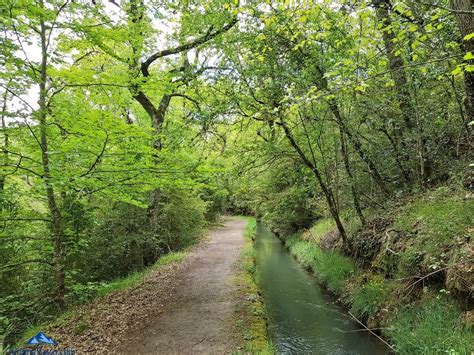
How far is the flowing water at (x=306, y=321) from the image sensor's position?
5914mm

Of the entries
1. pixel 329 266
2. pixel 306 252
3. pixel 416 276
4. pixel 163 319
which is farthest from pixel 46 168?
pixel 306 252

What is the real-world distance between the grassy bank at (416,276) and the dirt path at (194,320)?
288 cm

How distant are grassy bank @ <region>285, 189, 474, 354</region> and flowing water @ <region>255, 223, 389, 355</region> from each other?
34 cm

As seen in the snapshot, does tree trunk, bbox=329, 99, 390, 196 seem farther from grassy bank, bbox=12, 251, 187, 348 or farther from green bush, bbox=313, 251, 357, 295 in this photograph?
grassy bank, bbox=12, 251, 187, 348

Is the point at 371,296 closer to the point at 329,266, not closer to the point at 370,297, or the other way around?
the point at 370,297

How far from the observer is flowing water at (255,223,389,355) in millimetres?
5914

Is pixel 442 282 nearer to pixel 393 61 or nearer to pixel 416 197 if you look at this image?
pixel 416 197

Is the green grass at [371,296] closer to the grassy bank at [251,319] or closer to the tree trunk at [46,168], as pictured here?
the grassy bank at [251,319]

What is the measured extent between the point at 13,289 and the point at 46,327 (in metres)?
2.57

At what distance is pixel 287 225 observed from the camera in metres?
17.9

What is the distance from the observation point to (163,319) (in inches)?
253

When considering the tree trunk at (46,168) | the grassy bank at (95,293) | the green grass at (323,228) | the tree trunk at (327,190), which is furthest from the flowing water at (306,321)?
the tree trunk at (46,168)

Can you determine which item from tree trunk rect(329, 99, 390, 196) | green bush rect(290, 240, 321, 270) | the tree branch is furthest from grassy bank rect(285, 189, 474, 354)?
the tree branch

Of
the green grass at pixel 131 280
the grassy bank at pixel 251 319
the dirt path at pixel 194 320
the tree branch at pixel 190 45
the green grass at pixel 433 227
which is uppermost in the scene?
the tree branch at pixel 190 45
